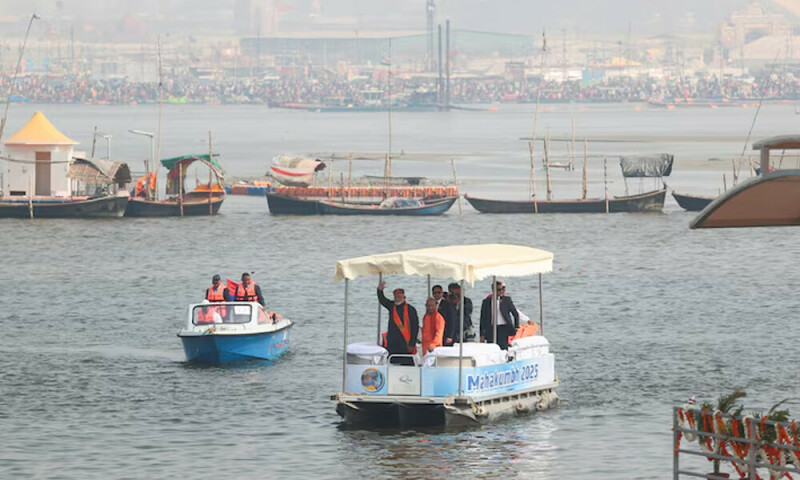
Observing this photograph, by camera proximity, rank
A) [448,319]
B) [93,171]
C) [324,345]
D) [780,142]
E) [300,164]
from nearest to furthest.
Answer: [780,142], [448,319], [324,345], [93,171], [300,164]

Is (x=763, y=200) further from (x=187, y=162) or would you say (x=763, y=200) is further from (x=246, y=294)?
(x=187, y=162)

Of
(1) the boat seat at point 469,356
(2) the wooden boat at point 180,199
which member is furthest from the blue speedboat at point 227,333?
(2) the wooden boat at point 180,199

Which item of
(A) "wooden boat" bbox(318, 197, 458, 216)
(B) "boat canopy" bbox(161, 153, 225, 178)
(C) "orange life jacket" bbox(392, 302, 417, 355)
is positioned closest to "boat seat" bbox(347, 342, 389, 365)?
(C) "orange life jacket" bbox(392, 302, 417, 355)

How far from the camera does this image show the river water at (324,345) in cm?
2444

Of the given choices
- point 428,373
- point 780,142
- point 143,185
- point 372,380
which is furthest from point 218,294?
point 143,185

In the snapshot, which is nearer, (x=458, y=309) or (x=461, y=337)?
(x=461, y=337)

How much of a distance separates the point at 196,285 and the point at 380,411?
30.1 metres

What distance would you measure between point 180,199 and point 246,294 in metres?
50.8

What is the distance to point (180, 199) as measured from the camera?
268 feet

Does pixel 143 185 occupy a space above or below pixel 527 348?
above

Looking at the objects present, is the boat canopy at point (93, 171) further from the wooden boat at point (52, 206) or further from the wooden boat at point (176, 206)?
the wooden boat at point (176, 206)

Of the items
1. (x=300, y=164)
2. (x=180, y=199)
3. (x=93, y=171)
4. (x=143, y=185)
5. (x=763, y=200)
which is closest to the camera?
(x=763, y=200)

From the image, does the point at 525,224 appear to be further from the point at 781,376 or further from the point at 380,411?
the point at 380,411

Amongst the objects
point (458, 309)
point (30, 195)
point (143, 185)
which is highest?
point (143, 185)
